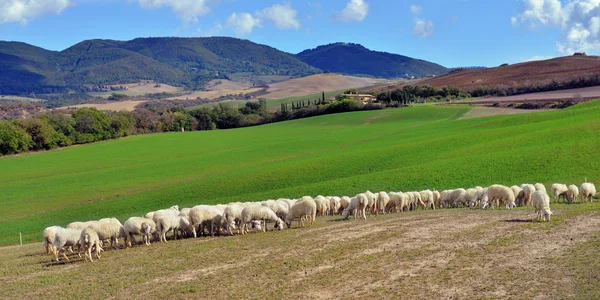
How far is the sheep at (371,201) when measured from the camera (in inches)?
1089

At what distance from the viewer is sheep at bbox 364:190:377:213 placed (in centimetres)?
2767

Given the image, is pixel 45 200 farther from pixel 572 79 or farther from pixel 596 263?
pixel 572 79

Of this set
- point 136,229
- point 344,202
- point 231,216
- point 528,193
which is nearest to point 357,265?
point 231,216

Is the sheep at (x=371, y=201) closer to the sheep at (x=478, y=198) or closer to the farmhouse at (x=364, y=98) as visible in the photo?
the sheep at (x=478, y=198)

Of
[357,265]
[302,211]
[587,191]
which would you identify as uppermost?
[302,211]

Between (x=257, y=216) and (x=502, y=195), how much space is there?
12.8 m

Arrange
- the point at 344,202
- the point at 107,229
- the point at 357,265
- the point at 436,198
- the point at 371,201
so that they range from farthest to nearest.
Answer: the point at 436,198
the point at 344,202
the point at 371,201
the point at 107,229
the point at 357,265

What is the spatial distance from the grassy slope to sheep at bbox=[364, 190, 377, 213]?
9359mm

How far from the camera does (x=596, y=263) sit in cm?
1413

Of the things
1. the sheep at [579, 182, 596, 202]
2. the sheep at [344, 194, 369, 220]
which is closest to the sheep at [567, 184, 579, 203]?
the sheep at [579, 182, 596, 202]

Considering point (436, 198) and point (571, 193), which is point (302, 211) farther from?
point (571, 193)

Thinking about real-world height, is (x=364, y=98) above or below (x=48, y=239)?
above

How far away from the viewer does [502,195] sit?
1057 inches

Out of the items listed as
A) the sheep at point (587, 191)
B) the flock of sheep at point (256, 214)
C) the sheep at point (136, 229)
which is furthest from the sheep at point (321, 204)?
the sheep at point (587, 191)
